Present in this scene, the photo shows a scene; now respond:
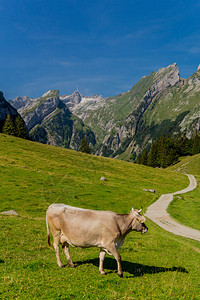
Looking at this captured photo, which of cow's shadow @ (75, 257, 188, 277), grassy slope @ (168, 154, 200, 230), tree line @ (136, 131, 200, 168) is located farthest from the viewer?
tree line @ (136, 131, 200, 168)

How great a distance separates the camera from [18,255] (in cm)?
1180

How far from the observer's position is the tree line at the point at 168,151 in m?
145

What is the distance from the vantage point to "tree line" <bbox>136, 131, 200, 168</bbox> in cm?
14462

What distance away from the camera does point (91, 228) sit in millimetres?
10000

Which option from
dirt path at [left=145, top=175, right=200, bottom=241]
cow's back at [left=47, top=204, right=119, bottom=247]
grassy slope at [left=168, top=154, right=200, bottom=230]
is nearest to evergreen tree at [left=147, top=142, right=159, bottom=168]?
grassy slope at [left=168, top=154, right=200, bottom=230]

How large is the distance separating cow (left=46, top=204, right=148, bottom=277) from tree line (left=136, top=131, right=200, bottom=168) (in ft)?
458

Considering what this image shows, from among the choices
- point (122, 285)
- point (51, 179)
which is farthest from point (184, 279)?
point (51, 179)

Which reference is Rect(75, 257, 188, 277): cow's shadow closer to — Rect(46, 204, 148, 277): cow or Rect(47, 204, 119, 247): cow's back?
Rect(46, 204, 148, 277): cow

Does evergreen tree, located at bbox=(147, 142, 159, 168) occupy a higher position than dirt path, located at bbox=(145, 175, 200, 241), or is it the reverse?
evergreen tree, located at bbox=(147, 142, 159, 168)

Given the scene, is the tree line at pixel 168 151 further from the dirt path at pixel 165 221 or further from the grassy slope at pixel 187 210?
the dirt path at pixel 165 221

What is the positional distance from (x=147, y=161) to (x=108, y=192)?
378 ft

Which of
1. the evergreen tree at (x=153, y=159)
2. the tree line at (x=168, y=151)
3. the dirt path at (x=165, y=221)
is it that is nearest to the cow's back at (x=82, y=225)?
the dirt path at (x=165, y=221)

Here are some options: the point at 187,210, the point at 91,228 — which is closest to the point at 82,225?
the point at 91,228

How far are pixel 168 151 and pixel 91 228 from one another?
473 ft
